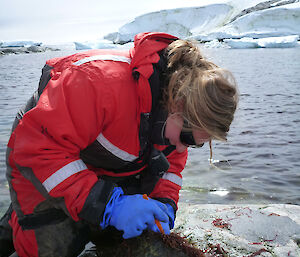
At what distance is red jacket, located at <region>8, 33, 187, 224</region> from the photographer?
1.64 metres

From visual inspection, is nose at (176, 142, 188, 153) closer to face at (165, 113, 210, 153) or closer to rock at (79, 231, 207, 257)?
face at (165, 113, 210, 153)

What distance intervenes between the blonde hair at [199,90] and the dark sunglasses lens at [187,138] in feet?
0.34

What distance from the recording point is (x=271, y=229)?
248 cm

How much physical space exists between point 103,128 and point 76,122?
0.72 feet

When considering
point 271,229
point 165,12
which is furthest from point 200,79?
point 165,12

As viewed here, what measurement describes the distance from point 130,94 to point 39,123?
Answer: 0.49 meters

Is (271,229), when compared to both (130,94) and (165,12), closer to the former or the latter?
(130,94)

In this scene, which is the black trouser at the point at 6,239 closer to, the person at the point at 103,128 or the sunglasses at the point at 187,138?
the person at the point at 103,128

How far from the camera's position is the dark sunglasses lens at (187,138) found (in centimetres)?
196

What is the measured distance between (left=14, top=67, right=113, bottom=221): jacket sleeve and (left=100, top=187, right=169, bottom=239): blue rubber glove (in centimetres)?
12

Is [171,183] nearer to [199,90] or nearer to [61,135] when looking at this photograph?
[199,90]

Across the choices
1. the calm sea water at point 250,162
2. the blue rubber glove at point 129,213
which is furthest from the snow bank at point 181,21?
the blue rubber glove at point 129,213

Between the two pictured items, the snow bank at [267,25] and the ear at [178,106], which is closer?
the ear at [178,106]

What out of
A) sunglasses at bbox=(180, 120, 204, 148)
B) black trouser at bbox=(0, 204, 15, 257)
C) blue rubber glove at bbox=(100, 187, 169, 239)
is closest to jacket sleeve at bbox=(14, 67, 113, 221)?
blue rubber glove at bbox=(100, 187, 169, 239)
